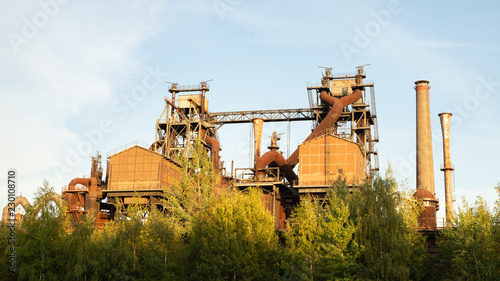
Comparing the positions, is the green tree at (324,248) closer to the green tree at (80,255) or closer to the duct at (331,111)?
the green tree at (80,255)

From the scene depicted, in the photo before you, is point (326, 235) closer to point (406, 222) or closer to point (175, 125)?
point (406, 222)

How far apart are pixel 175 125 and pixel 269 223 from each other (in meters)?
27.6

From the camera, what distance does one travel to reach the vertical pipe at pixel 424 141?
2479 inches

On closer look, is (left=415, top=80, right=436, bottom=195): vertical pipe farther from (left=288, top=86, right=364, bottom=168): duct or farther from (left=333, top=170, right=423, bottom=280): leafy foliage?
(left=333, top=170, right=423, bottom=280): leafy foliage

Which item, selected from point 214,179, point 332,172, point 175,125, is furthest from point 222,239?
point 175,125

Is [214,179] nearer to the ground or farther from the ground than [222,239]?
farther from the ground

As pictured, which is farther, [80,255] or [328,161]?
[328,161]

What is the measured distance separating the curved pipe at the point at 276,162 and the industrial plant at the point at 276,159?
0.10 meters

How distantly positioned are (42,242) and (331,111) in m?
33.4

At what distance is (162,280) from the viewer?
39.0 meters

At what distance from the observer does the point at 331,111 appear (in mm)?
61406

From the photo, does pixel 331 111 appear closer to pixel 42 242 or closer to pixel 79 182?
pixel 79 182

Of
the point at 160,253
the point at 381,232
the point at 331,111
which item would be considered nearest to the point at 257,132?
the point at 331,111

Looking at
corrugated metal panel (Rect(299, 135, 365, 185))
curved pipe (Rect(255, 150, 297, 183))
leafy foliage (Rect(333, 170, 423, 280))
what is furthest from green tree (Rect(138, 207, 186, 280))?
curved pipe (Rect(255, 150, 297, 183))
